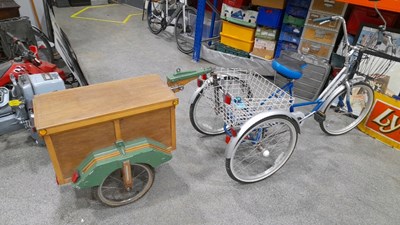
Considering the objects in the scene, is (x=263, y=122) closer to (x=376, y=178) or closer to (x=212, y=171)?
(x=212, y=171)

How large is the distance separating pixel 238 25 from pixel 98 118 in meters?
2.59

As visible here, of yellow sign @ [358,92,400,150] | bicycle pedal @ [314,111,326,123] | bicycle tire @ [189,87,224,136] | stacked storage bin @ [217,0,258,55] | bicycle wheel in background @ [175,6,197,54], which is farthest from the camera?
bicycle wheel in background @ [175,6,197,54]

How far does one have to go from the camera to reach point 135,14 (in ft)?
18.2

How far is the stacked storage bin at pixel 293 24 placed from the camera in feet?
9.83

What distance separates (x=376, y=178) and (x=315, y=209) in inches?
26.2

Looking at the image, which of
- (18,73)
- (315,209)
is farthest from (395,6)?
(18,73)

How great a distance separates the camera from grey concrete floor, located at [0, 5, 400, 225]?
167 cm

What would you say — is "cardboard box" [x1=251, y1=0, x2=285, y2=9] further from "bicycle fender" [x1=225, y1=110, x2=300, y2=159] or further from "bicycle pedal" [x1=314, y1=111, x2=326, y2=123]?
"bicycle fender" [x1=225, y1=110, x2=300, y2=159]

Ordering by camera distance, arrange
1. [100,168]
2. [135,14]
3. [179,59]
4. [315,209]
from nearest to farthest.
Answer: [100,168]
[315,209]
[179,59]
[135,14]

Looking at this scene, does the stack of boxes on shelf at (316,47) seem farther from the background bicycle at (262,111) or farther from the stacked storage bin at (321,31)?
the background bicycle at (262,111)

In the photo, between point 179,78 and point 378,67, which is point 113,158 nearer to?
point 179,78

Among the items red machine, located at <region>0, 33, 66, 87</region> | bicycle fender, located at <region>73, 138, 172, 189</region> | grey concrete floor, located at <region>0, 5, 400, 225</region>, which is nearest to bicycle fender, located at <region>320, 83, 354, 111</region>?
grey concrete floor, located at <region>0, 5, 400, 225</region>

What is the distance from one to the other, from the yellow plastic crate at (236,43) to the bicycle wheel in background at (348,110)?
4.22 ft

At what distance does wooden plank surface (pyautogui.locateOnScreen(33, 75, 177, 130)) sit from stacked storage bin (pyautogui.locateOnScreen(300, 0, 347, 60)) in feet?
6.91
